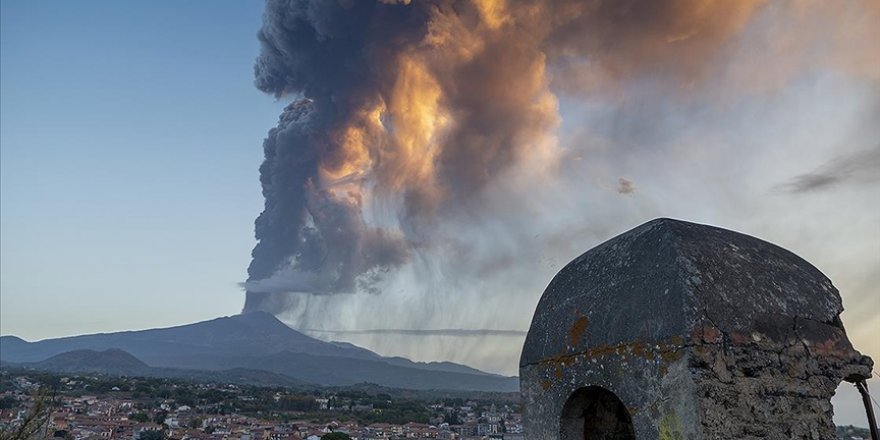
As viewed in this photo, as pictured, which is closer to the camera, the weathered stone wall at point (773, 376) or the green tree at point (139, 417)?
the weathered stone wall at point (773, 376)

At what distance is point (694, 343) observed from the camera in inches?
132

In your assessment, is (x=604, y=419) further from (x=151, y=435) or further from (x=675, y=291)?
(x=151, y=435)

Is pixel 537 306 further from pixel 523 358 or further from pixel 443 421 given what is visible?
pixel 443 421

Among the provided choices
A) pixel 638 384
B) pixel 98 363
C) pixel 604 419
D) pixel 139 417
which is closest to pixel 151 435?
pixel 139 417

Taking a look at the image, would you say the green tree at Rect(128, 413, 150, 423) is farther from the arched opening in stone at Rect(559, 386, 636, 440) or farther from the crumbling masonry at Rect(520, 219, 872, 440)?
the crumbling masonry at Rect(520, 219, 872, 440)

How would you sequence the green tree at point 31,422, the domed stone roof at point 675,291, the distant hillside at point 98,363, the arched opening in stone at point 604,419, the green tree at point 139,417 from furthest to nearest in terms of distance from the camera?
the distant hillside at point 98,363, the green tree at point 139,417, the green tree at point 31,422, the arched opening in stone at point 604,419, the domed stone roof at point 675,291

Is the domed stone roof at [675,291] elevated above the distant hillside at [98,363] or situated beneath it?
situated beneath

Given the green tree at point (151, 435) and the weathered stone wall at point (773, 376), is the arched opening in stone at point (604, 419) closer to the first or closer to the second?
the weathered stone wall at point (773, 376)

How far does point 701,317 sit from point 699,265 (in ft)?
1.30

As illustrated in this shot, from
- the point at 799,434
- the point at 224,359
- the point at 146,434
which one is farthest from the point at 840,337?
the point at 224,359

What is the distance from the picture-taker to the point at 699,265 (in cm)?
367

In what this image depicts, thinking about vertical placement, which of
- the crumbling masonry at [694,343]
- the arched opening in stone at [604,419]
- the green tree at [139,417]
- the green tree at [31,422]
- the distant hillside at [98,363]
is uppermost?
the distant hillside at [98,363]

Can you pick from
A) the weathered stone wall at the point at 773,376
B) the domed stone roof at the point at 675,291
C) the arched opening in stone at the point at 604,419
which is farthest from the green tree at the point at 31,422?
the weathered stone wall at the point at 773,376

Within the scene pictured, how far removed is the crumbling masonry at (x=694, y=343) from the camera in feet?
11.2
